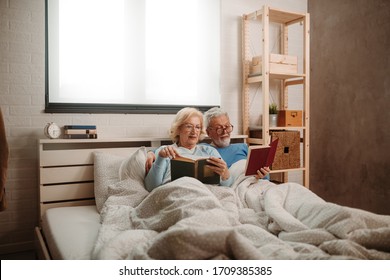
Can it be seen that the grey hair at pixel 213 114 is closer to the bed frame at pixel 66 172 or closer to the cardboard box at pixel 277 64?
the bed frame at pixel 66 172

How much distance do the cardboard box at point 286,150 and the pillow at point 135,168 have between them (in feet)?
4.37

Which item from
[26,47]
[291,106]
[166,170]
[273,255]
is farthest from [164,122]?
[273,255]

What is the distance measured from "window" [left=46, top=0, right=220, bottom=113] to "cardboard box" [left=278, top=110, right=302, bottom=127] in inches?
22.9

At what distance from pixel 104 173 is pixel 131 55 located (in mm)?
980

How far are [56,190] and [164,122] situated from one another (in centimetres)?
99

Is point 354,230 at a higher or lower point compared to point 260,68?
lower

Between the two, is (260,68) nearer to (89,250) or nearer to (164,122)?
(164,122)

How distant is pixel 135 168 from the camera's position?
2170 millimetres

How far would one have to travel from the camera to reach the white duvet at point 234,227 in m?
1.16

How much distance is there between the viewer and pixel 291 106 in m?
3.57

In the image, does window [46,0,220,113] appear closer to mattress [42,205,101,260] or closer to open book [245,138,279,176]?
mattress [42,205,101,260]

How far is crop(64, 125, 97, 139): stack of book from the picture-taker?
2.45 m

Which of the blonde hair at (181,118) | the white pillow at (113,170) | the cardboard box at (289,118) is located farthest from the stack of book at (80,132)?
the cardboard box at (289,118)

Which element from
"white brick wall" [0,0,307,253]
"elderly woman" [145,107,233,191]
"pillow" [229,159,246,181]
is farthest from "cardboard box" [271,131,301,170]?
"white brick wall" [0,0,307,253]
